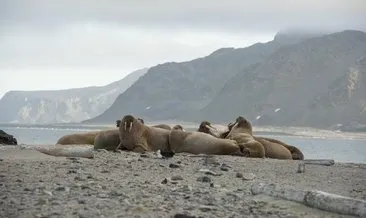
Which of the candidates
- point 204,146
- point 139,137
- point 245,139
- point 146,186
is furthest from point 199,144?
point 146,186

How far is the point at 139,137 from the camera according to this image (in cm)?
1794

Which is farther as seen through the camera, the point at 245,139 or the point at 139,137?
the point at 245,139

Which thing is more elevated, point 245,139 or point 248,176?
point 245,139

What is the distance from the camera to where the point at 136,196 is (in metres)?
8.46

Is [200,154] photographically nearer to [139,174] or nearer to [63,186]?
[139,174]

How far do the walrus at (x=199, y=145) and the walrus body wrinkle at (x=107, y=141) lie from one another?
1580 millimetres

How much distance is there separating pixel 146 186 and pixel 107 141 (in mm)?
9007

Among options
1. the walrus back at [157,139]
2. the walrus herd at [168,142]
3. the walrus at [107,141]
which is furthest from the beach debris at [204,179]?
the walrus at [107,141]

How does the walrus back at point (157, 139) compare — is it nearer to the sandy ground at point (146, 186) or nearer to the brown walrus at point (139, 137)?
the brown walrus at point (139, 137)

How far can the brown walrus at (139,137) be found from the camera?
17.8 m

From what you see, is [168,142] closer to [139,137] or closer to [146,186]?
[139,137]

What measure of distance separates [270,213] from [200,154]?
9635 mm

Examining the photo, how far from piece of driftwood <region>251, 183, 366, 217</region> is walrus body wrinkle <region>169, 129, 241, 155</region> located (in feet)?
27.8

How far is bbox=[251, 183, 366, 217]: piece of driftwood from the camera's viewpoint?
7.97 meters
